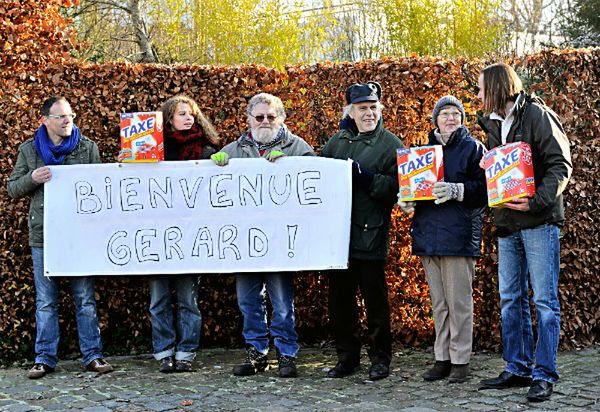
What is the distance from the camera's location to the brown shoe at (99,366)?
6723mm

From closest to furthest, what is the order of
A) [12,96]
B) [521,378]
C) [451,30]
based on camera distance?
[521,378] < [12,96] < [451,30]

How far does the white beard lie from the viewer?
21.6 ft

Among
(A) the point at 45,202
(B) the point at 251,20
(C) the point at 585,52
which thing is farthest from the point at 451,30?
(A) the point at 45,202

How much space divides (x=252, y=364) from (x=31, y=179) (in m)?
2.29

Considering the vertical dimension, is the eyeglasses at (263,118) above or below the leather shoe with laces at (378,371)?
above

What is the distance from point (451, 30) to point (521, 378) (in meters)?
20.4

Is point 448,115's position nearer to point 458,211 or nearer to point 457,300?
point 458,211

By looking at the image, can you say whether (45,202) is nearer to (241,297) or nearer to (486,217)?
(241,297)

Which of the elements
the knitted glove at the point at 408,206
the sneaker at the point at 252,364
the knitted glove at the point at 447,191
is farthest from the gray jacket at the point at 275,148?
the sneaker at the point at 252,364

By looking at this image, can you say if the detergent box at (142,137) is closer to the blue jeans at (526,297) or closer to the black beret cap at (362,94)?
the black beret cap at (362,94)

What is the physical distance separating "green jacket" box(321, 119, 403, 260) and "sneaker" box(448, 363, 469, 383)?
986 mm

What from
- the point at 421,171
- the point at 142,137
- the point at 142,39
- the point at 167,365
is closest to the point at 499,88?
the point at 421,171

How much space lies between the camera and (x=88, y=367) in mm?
6809

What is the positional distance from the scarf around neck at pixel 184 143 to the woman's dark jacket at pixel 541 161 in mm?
2535
